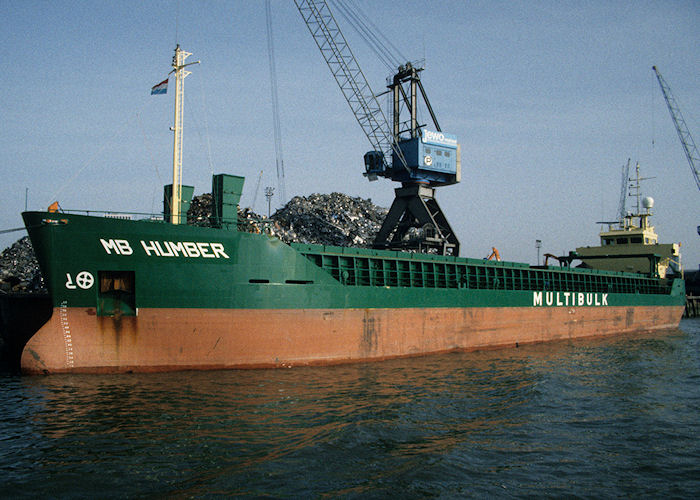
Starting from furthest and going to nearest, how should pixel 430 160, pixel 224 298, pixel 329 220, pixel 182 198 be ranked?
pixel 329 220
pixel 430 160
pixel 182 198
pixel 224 298

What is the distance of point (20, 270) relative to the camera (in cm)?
4022

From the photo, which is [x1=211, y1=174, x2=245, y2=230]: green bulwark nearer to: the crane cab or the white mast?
the white mast

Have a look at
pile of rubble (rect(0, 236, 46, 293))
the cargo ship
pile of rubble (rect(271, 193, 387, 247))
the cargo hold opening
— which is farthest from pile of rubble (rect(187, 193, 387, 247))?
the cargo hold opening

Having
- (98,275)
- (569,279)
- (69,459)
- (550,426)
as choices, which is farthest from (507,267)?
(69,459)

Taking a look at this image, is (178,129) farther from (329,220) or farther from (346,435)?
(329,220)

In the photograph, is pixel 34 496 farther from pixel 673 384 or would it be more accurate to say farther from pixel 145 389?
pixel 673 384

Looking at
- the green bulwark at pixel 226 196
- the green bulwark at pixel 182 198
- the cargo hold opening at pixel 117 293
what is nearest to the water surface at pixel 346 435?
the cargo hold opening at pixel 117 293

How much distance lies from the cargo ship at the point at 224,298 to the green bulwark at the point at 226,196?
0.15 ft

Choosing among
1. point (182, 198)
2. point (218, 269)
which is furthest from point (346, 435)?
point (182, 198)

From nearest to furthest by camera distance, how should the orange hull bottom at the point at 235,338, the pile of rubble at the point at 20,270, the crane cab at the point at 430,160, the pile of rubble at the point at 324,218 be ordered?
the orange hull bottom at the point at 235,338, the crane cab at the point at 430,160, the pile of rubble at the point at 20,270, the pile of rubble at the point at 324,218

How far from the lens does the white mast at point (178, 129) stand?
1961 cm

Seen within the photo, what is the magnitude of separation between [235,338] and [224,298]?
5.24 ft

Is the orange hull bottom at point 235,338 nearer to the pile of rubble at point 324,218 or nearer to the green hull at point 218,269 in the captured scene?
the green hull at point 218,269

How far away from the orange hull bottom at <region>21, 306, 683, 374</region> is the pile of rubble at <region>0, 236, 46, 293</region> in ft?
63.5
